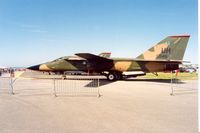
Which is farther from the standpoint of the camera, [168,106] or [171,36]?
[171,36]

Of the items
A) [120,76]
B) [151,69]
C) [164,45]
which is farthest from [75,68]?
[164,45]

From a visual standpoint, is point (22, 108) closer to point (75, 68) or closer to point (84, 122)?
point (84, 122)

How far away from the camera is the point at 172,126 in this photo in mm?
5008

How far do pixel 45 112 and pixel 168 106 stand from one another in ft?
14.5

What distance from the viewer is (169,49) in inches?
697

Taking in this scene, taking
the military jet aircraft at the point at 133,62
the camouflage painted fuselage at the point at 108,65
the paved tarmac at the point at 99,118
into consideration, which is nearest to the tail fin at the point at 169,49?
the military jet aircraft at the point at 133,62

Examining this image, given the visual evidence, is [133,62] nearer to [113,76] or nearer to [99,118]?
[113,76]

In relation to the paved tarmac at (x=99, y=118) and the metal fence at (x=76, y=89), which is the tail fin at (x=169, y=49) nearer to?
the metal fence at (x=76, y=89)

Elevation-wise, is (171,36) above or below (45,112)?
above

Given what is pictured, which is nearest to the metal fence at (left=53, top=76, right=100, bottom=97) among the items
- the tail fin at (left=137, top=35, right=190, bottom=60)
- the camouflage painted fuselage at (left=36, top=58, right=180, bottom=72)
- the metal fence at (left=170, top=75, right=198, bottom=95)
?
Result: the camouflage painted fuselage at (left=36, top=58, right=180, bottom=72)

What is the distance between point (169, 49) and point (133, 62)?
3389 mm

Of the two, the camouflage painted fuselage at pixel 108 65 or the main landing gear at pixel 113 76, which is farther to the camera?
the main landing gear at pixel 113 76

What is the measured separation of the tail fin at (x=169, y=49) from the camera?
17.3 meters

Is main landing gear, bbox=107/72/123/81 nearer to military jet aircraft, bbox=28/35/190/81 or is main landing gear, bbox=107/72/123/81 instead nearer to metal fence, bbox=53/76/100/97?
military jet aircraft, bbox=28/35/190/81
